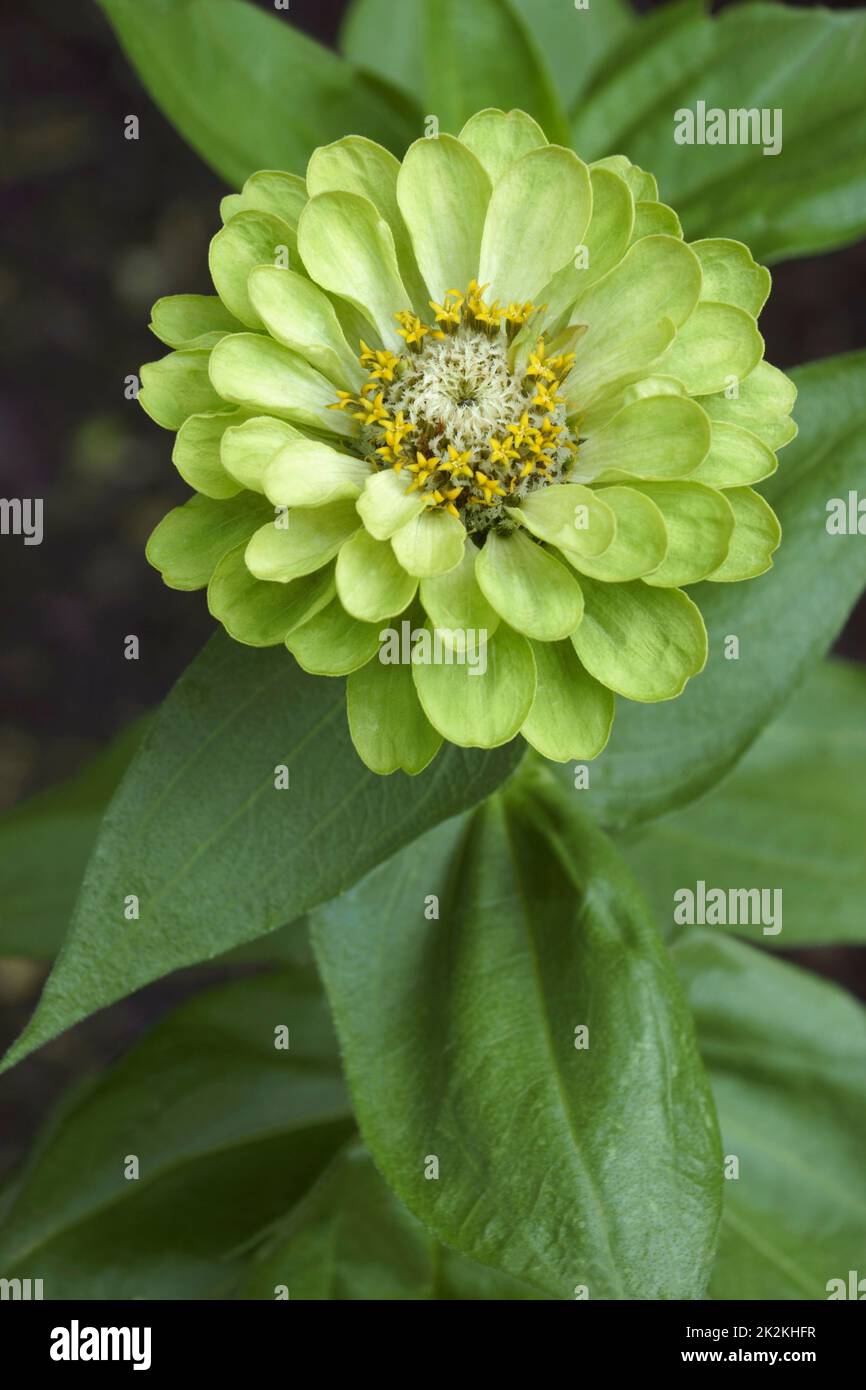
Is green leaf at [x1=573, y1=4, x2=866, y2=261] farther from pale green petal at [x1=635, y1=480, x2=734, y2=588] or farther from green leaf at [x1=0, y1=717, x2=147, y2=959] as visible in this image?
green leaf at [x1=0, y1=717, x2=147, y2=959]

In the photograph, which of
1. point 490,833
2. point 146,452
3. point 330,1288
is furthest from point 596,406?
point 146,452

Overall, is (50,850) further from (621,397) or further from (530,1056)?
(621,397)

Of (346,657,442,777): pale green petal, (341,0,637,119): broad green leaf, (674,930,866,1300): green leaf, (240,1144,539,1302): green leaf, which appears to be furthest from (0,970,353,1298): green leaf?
(341,0,637,119): broad green leaf

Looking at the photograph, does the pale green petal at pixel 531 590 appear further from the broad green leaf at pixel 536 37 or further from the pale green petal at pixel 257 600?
the broad green leaf at pixel 536 37

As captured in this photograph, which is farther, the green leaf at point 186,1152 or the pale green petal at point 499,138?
the green leaf at point 186,1152

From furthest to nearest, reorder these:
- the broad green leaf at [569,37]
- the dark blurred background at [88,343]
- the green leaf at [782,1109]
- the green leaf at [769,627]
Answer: the dark blurred background at [88,343] → the broad green leaf at [569,37] → the green leaf at [782,1109] → the green leaf at [769,627]

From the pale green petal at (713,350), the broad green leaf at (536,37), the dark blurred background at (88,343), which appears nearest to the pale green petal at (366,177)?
the pale green petal at (713,350)
